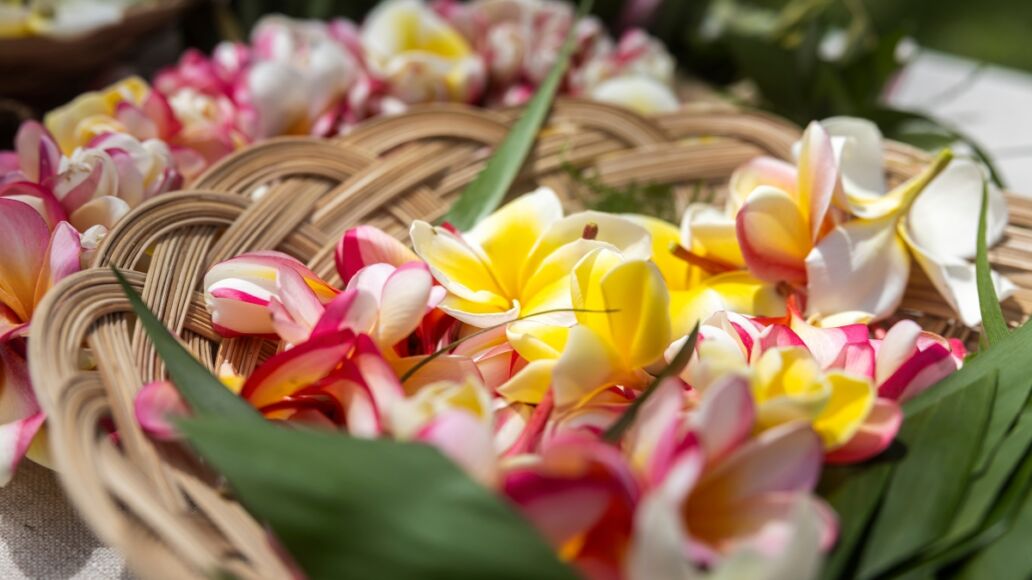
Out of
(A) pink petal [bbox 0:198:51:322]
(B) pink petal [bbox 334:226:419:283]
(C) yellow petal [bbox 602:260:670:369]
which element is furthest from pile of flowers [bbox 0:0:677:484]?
(C) yellow petal [bbox 602:260:670:369]

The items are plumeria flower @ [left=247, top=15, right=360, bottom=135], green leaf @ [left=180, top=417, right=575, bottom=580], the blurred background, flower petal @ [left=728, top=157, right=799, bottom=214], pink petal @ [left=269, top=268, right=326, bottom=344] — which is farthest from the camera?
the blurred background

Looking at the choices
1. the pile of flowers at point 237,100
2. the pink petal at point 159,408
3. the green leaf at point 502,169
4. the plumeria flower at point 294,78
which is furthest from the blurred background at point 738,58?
the pink petal at point 159,408

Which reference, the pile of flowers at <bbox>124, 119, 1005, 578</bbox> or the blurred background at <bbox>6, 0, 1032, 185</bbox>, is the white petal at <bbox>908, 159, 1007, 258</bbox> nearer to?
the pile of flowers at <bbox>124, 119, 1005, 578</bbox>

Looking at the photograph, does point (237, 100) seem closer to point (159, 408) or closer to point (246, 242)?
point (246, 242)

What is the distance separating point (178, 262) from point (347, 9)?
462 millimetres

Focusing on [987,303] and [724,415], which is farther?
[987,303]

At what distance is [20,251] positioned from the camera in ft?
1.19

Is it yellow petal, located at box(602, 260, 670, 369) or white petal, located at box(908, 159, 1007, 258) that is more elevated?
yellow petal, located at box(602, 260, 670, 369)

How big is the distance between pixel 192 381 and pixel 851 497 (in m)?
0.22

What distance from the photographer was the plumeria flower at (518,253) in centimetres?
39

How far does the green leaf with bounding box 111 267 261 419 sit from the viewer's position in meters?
0.30

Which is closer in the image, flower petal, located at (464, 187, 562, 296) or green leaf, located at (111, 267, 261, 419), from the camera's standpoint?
green leaf, located at (111, 267, 261, 419)

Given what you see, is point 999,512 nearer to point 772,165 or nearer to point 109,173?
point 772,165

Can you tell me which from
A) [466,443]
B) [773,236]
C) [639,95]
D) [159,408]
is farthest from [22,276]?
[639,95]
